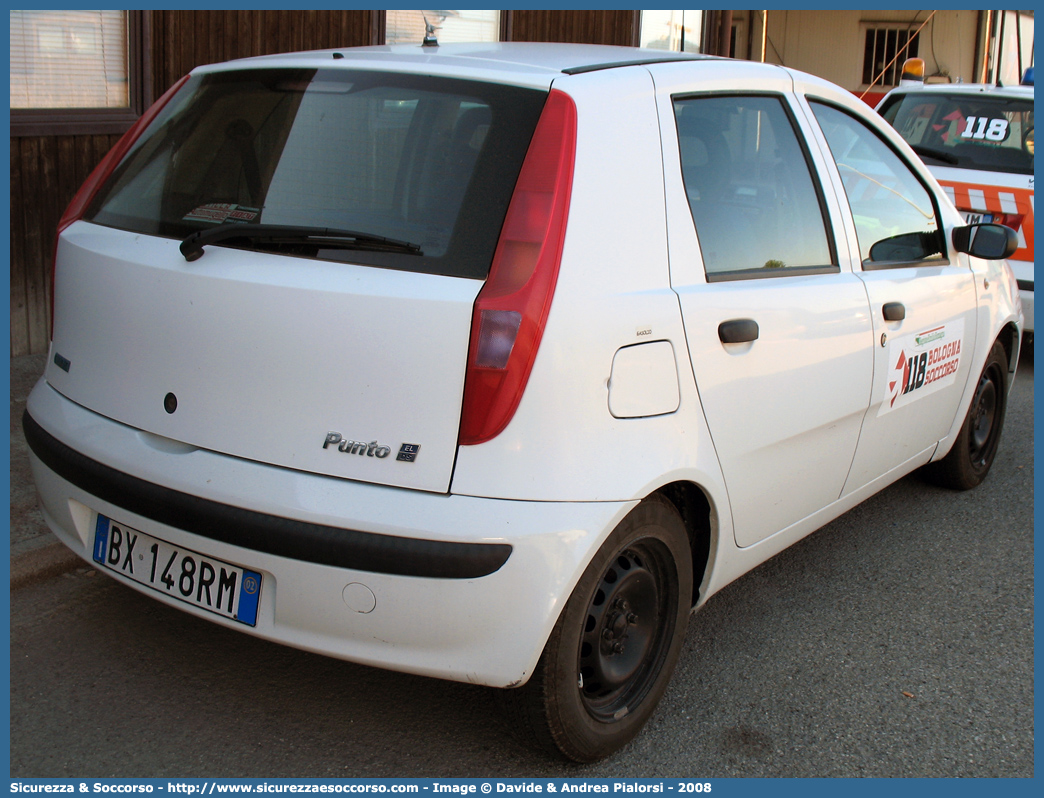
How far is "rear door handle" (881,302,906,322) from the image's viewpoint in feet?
10.9

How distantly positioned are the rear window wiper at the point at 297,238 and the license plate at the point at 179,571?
68 cm

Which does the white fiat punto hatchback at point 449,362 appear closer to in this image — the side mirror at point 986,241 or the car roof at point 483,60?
the car roof at point 483,60

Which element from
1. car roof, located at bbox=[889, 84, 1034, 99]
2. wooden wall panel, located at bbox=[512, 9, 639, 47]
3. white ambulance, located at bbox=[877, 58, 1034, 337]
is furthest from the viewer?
wooden wall panel, located at bbox=[512, 9, 639, 47]

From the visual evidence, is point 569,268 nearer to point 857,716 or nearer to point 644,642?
point 644,642

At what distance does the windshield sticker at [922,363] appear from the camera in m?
3.44

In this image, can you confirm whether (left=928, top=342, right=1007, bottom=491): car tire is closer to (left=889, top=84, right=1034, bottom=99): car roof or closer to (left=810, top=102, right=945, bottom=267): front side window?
(left=810, top=102, right=945, bottom=267): front side window

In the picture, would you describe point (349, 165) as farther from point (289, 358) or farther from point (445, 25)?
point (445, 25)

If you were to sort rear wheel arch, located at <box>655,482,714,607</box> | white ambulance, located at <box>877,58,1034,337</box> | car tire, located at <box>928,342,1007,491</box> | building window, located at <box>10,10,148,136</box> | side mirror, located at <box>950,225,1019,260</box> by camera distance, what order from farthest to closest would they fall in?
white ambulance, located at <box>877,58,1034,337</box>
building window, located at <box>10,10,148,136</box>
car tire, located at <box>928,342,1007,491</box>
side mirror, located at <box>950,225,1019,260</box>
rear wheel arch, located at <box>655,482,714,607</box>

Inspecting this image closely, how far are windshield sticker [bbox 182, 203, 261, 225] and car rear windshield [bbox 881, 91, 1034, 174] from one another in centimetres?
614

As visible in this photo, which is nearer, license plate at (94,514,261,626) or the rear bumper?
the rear bumper

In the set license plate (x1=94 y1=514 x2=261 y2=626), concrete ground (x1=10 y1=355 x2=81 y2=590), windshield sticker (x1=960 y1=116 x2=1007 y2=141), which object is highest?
windshield sticker (x1=960 y1=116 x2=1007 y2=141)

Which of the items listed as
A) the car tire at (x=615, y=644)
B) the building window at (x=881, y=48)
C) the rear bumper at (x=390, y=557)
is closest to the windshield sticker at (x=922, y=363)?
the car tire at (x=615, y=644)

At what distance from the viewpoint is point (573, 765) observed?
2600mm

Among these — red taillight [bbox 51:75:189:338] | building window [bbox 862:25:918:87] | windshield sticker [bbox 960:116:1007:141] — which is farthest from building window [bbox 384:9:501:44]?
building window [bbox 862:25:918:87]
